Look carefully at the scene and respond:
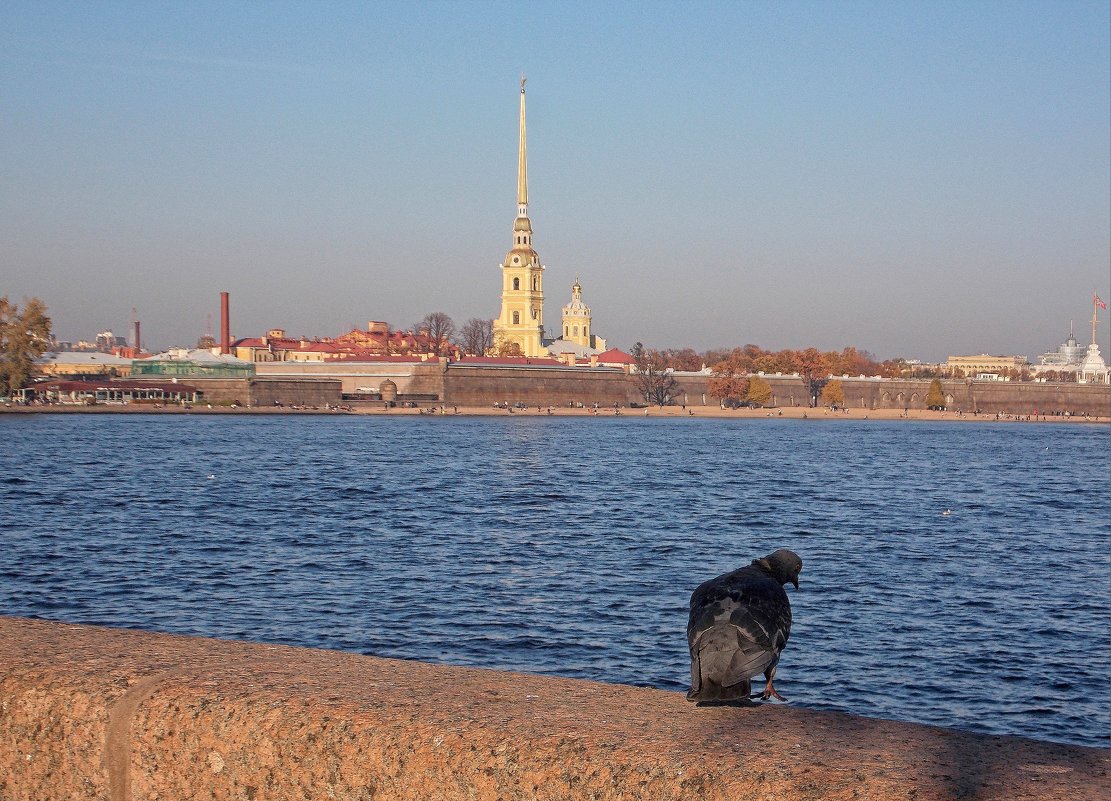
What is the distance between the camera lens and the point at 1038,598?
17250 mm

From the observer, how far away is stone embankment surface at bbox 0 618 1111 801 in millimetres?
2586

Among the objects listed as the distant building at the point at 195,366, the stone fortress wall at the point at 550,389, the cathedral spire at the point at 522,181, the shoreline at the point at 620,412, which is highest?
the cathedral spire at the point at 522,181

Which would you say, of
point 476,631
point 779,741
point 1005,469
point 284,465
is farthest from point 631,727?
point 1005,469

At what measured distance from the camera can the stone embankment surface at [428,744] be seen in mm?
2586

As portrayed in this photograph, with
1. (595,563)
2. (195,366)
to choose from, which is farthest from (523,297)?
(595,563)

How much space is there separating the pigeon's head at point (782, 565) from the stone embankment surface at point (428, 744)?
995mm

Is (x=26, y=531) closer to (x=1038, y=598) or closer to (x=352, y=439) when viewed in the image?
(x=1038, y=598)

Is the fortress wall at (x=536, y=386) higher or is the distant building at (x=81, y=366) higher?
the distant building at (x=81, y=366)

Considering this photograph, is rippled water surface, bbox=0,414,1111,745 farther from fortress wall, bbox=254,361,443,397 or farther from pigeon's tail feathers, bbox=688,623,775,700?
fortress wall, bbox=254,361,443,397

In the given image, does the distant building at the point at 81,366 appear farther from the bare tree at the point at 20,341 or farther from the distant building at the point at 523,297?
the distant building at the point at 523,297

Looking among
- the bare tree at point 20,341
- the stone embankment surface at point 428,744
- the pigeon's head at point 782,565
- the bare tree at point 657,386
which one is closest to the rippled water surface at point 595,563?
the pigeon's head at point 782,565

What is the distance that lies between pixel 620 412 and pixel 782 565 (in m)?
109

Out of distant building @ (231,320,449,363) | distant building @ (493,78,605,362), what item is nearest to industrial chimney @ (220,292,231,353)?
distant building @ (231,320,449,363)

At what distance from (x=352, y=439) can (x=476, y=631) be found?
174ft
